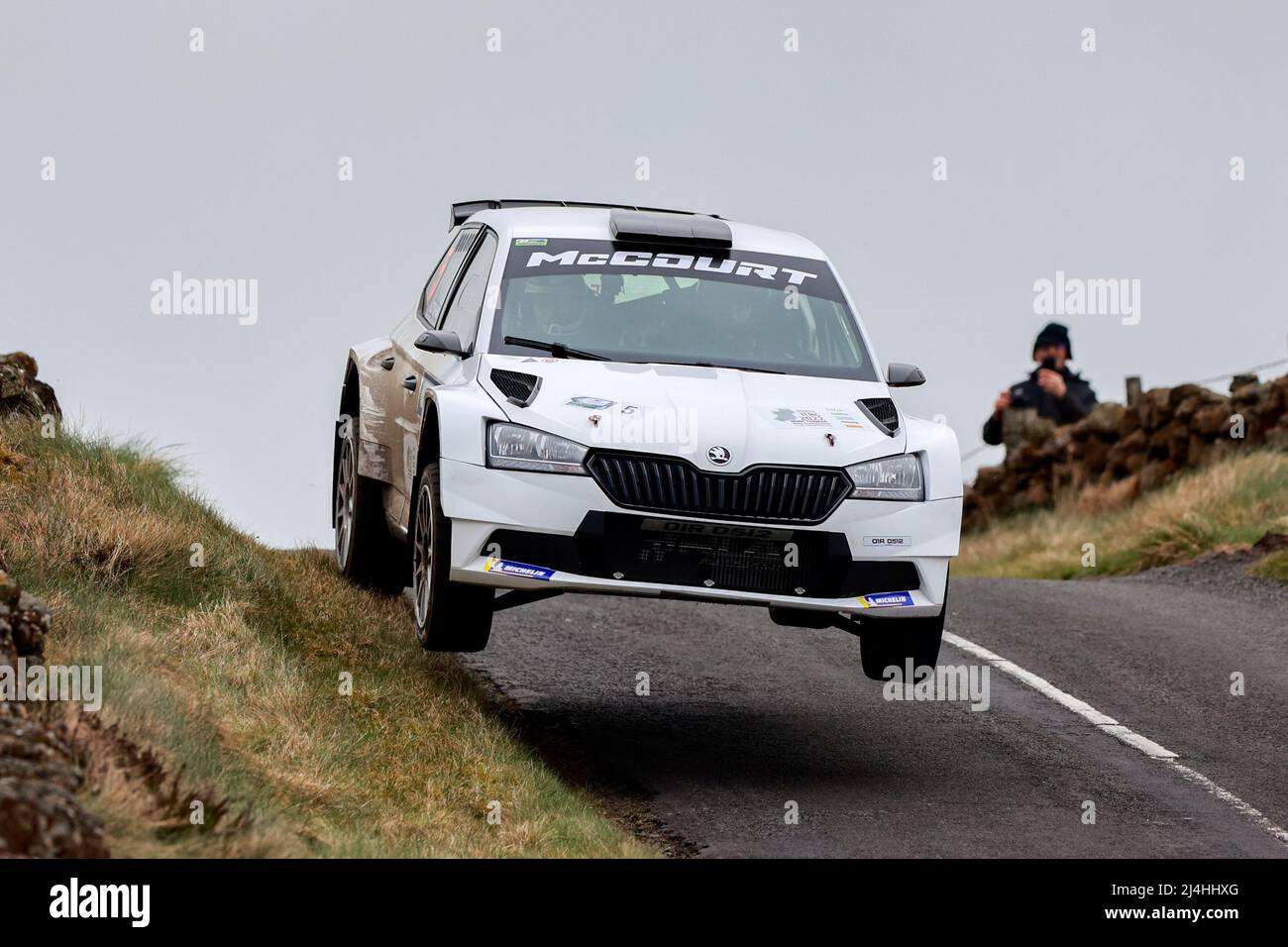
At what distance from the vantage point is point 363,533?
11.1 metres

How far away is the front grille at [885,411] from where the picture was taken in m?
8.59

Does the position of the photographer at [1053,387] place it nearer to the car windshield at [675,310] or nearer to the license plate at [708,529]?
the car windshield at [675,310]

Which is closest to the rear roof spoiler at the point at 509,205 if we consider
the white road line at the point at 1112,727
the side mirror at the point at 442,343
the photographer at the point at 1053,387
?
the side mirror at the point at 442,343

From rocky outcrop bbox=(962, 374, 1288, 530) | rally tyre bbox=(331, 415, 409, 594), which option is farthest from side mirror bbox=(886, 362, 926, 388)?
rocky outcrop bbox=(962, 374, 1288, 530)

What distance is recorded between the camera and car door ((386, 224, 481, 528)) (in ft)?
30.5

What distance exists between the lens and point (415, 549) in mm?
8930

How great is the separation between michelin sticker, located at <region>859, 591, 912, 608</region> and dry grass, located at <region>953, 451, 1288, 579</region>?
372 inches

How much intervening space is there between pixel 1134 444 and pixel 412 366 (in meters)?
17.8

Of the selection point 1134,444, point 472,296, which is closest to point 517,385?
point 472,296

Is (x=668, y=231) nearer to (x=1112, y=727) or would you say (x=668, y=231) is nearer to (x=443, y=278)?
(x=443, y=278)

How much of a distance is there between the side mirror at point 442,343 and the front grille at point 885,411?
6.02 feet
